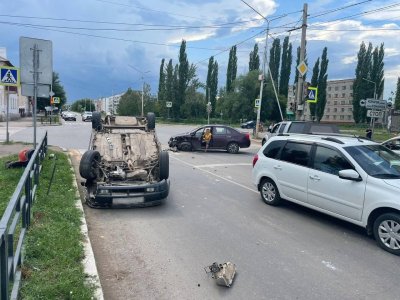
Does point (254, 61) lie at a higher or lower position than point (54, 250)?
higher

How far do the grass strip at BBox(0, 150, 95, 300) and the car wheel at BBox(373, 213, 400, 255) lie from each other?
424 cm

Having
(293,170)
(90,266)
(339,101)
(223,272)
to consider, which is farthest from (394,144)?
(339,101)

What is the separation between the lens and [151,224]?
659 centimetres

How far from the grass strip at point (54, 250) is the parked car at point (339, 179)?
4043mm

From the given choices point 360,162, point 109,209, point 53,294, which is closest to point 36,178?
point 109,209

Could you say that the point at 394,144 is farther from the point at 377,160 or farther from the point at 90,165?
the point at 90,165

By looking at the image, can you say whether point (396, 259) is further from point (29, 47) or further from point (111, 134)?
point (29, 47)

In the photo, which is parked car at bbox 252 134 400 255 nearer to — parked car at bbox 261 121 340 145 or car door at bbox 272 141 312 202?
car door at bbox 272 141 312 202

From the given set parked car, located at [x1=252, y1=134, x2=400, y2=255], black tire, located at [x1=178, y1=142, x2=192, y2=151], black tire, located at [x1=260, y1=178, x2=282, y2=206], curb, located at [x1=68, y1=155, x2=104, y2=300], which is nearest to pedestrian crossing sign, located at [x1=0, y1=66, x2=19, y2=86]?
black tire, located at [x1=178, y1=142, x2=192, y2=151]

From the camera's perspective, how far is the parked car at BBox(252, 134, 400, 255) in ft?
18.4

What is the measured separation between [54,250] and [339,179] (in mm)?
4591

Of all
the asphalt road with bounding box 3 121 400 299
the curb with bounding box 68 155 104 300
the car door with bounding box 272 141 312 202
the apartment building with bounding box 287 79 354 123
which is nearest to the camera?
the curb with bounding box 68 155 104 300

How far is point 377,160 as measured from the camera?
6.41m

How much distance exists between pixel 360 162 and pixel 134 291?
167 inches
